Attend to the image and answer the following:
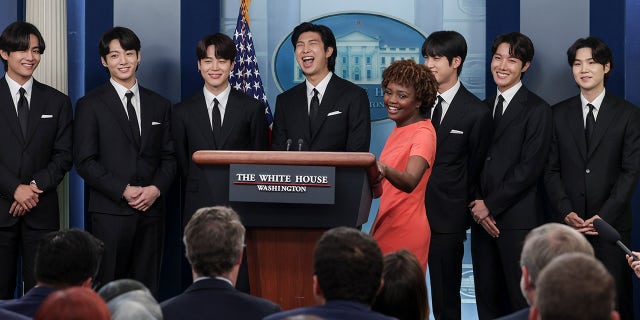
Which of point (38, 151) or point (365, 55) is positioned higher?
point (365, 55)

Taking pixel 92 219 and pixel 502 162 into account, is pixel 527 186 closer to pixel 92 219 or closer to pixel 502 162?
pixel 502 162

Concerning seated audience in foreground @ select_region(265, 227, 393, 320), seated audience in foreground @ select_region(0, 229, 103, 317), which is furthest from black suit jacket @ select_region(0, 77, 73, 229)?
seated audience in foreground @ select_region(265, 227, 393, 320)

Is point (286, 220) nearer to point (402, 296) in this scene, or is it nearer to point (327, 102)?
point (402, 296)

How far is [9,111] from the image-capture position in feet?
18.0

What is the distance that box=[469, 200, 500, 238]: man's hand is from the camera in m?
5.36

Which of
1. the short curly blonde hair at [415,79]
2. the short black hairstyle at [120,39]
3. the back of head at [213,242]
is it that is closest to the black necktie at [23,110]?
the short black hairstyle at [120,39]

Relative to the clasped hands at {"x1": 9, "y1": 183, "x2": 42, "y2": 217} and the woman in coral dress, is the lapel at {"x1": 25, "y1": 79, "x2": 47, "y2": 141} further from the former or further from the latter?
the woman in coral dress

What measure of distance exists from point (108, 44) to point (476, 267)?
2.50 m

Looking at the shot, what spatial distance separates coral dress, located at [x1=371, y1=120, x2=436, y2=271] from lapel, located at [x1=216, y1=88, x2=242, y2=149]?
59.9 inches

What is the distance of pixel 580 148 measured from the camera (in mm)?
5469

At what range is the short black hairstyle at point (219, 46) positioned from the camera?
552cm

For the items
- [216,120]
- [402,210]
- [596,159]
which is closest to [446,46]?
[596,159]

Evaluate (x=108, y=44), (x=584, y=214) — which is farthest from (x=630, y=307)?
(x=108, y=44)

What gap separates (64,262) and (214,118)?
272 centimetres
